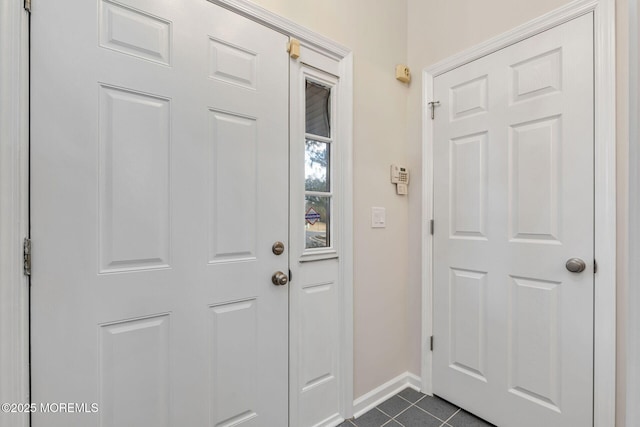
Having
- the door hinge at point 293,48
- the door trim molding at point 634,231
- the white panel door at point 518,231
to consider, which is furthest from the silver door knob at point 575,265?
the door hinge at point 293,48

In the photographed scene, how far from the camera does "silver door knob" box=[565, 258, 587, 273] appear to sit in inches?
54.4

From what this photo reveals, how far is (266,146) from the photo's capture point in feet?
4.75

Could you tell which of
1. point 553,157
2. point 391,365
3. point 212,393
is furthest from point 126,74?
point 391,365

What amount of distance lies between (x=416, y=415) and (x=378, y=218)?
1.19 metres

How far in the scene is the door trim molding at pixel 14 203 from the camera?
897mm

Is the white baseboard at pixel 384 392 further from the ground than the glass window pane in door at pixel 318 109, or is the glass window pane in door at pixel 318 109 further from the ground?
the glass window pane in door at pixel 318 109

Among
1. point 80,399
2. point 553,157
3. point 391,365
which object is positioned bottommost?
point 391,365

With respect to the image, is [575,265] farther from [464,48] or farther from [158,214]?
[158,214]

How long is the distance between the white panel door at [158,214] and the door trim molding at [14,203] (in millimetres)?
28

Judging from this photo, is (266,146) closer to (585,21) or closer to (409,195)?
(409,195)

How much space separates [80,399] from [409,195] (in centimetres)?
197

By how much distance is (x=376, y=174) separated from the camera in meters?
1.93

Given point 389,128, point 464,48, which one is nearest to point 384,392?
point 389,128

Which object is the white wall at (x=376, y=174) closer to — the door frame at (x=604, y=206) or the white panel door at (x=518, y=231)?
the white panel door at (x=518, y=231)
